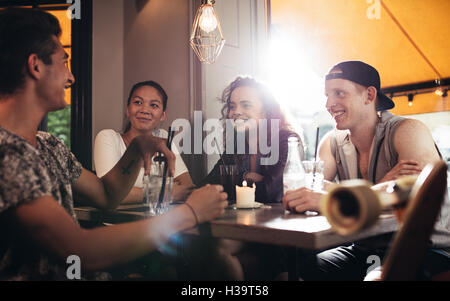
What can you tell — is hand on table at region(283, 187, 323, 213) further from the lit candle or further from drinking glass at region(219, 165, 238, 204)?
drinking glass at region(219, 165, 238, 204)

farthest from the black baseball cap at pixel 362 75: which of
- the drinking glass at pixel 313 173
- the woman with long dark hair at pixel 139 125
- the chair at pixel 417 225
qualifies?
the chair at pixel 417 225

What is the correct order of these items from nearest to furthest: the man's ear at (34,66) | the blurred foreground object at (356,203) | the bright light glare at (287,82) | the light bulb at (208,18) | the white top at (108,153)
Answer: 1. the blurred foreground object at (356,203)
2. the man's ear at (34,66)
3. the light bulb at (208,18)
4. the white top at (108,153)
5. the bright light glare at (287,82)

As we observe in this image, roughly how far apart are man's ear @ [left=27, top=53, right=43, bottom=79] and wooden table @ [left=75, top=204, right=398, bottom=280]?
2.07ft

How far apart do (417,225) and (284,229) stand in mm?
433

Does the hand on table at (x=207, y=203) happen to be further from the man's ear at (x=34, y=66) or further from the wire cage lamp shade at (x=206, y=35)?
the wire cage lamp shade at (x=206, y=35)

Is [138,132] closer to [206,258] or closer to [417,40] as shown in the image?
[206,258]

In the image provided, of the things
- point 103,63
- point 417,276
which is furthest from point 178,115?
point 417,276

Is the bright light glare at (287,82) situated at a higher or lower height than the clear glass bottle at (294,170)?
higher

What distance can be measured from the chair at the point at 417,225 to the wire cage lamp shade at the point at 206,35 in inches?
72.5

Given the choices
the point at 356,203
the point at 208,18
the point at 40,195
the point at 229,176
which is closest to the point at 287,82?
the point at 208,18

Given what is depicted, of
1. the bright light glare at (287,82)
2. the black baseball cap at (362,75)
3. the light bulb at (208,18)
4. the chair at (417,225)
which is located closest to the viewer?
the chair at (417,225)

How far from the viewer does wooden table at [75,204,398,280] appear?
98 centimetres

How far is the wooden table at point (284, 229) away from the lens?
38.5 inches

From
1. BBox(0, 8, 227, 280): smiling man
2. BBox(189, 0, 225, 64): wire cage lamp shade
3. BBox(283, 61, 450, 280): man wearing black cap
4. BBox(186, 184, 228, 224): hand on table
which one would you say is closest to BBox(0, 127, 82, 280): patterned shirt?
BBox(0, 8, 227, 280): smiling man
